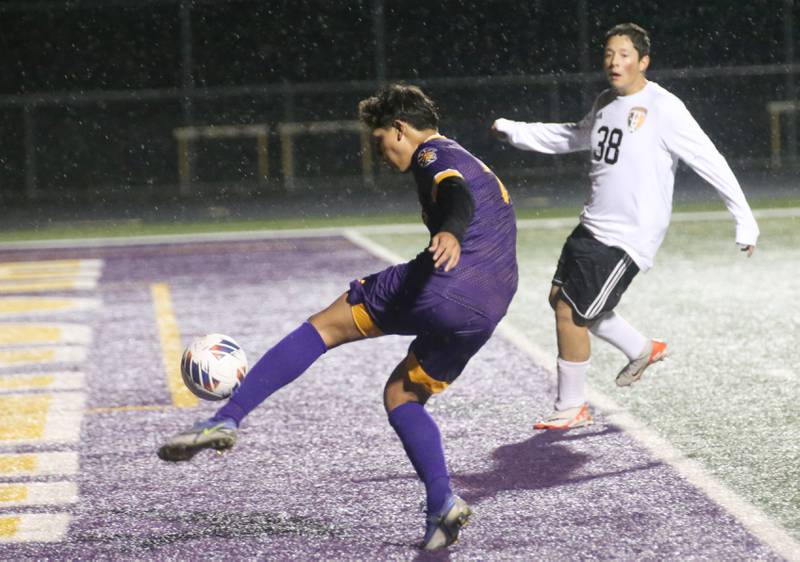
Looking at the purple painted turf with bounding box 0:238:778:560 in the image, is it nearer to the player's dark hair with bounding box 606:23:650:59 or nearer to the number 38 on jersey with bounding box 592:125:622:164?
the number 38 on jersey with bounding box 592:125:622:164

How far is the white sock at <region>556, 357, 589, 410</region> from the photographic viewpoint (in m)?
6.20

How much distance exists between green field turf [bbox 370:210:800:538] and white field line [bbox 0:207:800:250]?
252 centimetres

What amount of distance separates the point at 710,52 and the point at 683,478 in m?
19.5

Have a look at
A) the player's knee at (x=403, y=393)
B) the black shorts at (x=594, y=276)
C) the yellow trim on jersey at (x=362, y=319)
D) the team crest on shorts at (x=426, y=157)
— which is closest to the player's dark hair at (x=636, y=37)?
the black shorts at (x=594, y=276)

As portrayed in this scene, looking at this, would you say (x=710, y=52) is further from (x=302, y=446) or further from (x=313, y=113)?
(x=302, y=446)

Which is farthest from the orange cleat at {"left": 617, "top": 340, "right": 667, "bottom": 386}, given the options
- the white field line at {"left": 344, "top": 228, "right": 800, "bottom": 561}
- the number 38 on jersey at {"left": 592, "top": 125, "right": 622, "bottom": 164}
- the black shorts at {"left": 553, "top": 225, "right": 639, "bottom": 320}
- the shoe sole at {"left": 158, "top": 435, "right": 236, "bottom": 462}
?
the shoe sole at {"left": 158, "top": 435, "right": 236, "bottom": 462}

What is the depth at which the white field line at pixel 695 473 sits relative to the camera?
14.4ft

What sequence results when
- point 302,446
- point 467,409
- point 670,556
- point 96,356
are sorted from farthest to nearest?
point 96,356 < point 467,409 < point 302,446 < point 670,556

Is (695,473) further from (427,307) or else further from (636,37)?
(636,37)

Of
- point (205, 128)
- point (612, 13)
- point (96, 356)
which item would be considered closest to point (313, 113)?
point (205, 128)

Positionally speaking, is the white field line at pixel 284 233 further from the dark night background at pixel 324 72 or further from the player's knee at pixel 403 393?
the player's knee at pixel 403 393

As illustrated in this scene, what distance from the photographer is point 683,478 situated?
523cm

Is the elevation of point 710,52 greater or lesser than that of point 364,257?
greater

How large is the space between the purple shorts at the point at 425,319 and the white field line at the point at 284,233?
1187 cm
